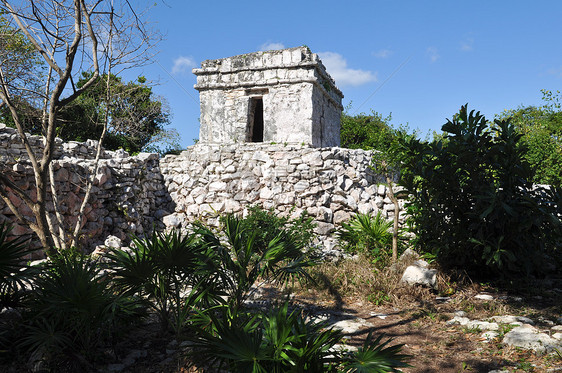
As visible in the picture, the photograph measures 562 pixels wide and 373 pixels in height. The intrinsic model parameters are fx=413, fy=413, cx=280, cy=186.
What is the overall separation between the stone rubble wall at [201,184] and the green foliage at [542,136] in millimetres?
3562

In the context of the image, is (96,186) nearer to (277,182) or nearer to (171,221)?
(171,221)

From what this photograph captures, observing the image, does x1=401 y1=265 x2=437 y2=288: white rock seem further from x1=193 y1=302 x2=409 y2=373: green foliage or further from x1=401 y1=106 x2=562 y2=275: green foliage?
x1=193 y1=302 x2=409 y2=373: green foliage

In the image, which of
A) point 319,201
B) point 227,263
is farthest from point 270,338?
point 319,201

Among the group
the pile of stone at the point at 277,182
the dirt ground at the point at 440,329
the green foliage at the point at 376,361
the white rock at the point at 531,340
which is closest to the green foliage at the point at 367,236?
the pile of stone at the point at 277,182

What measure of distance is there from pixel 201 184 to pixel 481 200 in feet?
22.3

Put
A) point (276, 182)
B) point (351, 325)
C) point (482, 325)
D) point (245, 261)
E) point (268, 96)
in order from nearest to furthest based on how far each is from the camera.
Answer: point (245, 261) → point (482, 325) → point (351, 325) → point (276, 182) → point (268, 96)

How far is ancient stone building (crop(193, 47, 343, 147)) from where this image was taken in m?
10.5

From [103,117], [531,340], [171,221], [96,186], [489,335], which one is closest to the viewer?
[531,340]

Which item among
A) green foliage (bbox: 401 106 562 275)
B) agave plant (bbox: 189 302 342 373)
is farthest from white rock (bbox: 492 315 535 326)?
agave plant (bbox: 189 302 342 373)

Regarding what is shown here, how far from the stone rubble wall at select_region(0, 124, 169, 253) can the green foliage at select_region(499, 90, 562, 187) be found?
8028 mm

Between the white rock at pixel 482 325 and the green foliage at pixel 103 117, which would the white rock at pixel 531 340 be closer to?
the white rock at pixel 482 325

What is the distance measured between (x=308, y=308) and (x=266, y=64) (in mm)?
7492

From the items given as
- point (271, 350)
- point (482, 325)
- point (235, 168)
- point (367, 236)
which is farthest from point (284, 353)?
point (235, 168)

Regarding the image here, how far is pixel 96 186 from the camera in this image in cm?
900
